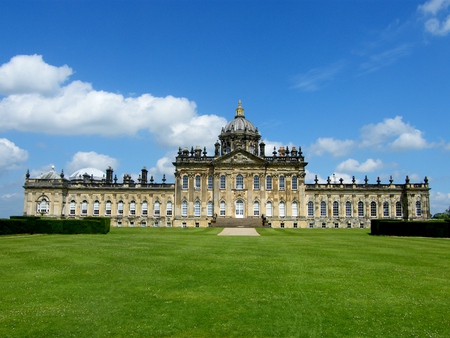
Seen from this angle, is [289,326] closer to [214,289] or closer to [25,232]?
[214,289]

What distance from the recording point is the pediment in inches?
2645

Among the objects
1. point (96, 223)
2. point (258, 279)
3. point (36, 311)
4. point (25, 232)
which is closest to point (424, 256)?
point (258, 279)

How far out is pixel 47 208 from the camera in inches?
2854

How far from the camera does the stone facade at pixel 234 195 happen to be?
6706 centimetres

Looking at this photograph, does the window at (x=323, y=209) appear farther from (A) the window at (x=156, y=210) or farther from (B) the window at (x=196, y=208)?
(A) the window at (x=156, y=210)

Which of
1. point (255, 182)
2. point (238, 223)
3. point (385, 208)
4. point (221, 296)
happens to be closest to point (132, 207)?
point (255, 182)

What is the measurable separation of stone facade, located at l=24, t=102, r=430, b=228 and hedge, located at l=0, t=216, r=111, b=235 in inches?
940

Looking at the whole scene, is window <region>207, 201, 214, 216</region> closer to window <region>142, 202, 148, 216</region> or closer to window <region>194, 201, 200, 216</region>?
window <region>194, 201, 200, 216</region>

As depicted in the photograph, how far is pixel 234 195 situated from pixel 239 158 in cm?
597

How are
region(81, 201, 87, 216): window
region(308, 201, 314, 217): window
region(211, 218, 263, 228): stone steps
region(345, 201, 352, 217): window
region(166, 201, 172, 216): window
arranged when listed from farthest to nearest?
region(81, 201, 87, 216): window
region(166, 201, 172, 216): window
region(345, 201, 352, 217): window
region(308, 201, 314, 217): window
region(211, 218, 263, 228): stone steps

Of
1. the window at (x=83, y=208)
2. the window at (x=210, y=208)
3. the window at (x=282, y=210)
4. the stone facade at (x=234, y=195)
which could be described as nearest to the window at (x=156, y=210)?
the stone facade at (x=234, y=195)

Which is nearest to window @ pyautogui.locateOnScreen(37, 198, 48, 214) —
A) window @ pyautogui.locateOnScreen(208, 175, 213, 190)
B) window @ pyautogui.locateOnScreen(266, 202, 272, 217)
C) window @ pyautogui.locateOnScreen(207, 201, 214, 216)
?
window @ pyautogui.locateOnScreen(207, 201, 214, 216)

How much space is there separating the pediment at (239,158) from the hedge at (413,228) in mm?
26752

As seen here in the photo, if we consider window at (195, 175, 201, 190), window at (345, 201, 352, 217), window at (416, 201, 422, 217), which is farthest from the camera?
window at (345, 201, 352, 217)
